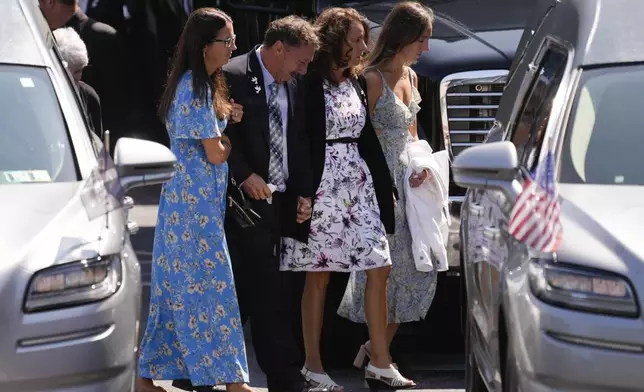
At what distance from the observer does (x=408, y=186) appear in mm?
8016

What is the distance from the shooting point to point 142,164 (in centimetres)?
564

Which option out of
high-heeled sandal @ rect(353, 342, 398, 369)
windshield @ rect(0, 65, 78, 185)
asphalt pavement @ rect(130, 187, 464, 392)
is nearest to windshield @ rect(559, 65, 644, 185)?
windshield @ rect(0, 65, 78, 185)

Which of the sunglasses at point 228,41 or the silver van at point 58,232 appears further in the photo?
the sunglasses at point 228,41

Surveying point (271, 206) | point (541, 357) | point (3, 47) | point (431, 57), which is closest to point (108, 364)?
point (541, 357)

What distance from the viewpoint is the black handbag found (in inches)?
282

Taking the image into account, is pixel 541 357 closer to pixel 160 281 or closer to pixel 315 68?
pixel 160 281

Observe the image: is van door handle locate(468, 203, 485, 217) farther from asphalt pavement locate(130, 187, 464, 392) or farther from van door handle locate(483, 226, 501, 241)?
asphalt pavement locate(130, 187, 464, 392)

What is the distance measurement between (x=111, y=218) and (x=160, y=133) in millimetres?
11549

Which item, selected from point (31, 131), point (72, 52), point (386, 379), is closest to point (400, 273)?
point (386, 379)

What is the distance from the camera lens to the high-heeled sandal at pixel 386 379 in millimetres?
7809

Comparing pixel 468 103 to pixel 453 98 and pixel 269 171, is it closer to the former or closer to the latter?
pixel 453 98

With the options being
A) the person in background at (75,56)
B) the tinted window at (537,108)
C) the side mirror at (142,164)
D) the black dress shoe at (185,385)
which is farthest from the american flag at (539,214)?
the person in background at (75,56)

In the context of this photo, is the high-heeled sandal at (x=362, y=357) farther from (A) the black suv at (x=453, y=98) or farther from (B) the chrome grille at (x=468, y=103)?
(B) the chrome grille at (x=468, y=103)

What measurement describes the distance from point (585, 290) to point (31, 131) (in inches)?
88.6
